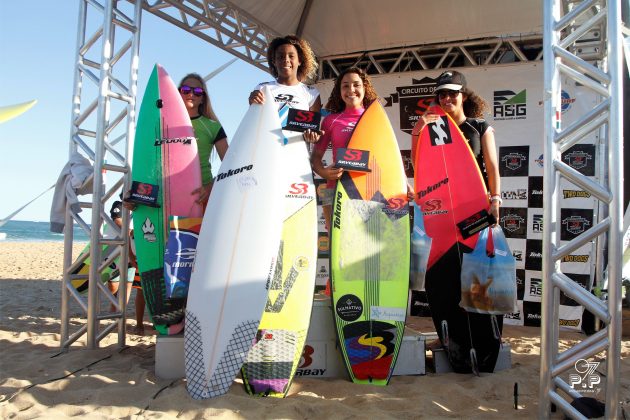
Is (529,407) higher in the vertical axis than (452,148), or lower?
lower

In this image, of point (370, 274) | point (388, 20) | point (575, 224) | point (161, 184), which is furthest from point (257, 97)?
point (575, 224)

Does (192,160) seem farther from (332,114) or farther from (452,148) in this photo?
(452,148)

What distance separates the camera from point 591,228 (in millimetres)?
1759

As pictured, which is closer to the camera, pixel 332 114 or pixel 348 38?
pixel 332 114

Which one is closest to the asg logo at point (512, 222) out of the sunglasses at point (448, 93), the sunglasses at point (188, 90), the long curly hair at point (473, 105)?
the long curly hair at point (473, 105)

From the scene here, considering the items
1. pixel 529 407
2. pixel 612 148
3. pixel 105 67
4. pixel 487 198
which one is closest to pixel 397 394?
pixel 529 407

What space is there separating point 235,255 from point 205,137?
977 mm

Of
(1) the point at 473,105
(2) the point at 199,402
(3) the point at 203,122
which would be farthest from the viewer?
(3) the point at 203,122

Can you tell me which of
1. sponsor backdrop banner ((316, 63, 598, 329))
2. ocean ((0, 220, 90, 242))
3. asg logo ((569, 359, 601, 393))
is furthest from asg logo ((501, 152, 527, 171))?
ocean ((0, 220, 90, 242))

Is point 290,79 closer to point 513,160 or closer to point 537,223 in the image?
point 513,160

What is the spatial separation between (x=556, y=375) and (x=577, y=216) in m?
2.70

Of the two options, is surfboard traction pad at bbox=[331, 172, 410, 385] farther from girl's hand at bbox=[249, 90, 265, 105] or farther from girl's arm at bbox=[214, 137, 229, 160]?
girl's arm at bbox=[214, 137, 229, 160]

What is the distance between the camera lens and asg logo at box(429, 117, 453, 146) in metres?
2.79

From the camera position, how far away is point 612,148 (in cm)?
181
